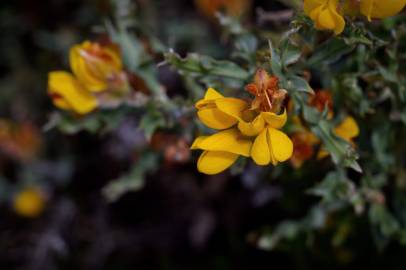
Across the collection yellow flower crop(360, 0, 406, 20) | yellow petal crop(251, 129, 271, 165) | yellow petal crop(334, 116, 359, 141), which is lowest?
yellow petal crop(334, 116, 359, 141)

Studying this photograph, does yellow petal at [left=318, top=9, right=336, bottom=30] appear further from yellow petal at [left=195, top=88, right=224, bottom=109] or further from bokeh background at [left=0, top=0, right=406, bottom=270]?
bokeh background at [left=0, top=0, right=406, bottom=270]

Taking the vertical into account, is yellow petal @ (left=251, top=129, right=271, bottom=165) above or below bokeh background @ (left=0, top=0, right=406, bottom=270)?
above

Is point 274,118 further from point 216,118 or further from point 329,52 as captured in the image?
point 329,52

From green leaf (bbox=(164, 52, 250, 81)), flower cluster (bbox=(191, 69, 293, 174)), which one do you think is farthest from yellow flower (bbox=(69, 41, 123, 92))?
flower cluster (bbox=(191, 69, 293, 174))

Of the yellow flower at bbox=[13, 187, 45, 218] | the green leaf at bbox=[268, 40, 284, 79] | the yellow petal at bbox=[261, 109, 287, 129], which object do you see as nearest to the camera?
the yellow petal at bbox=[261, 109, 287, 129]

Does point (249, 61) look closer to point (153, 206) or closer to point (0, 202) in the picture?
point (153, 206)

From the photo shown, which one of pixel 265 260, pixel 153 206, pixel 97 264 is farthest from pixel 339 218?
pixel 97 264

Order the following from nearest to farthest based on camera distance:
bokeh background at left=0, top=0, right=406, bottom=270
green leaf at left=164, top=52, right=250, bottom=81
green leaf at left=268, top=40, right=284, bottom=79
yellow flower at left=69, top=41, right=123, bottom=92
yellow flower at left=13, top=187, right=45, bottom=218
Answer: green leaf at left=268, top=40, right=284, bottom=79, green leaf at left=164, top=52, right=250, bottom=81, yellow flower at left=69, top=41, right=123, bottom=92, bokeh background at left=0, top=0, right=406, bottom=270, yellow flower at left=13, top=187, right=45, bottom=218
